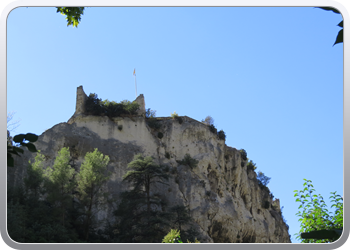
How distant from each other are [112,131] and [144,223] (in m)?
13.6

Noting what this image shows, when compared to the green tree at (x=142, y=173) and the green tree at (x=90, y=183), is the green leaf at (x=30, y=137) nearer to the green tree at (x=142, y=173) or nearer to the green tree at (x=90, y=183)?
the green tree at (x=90, y=183)

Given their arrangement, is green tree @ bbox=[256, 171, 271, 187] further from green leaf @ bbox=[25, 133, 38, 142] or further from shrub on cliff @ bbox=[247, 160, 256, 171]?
green leaf @ bbox=[25, 133, 38, 142]

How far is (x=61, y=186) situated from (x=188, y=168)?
13100 millimetres

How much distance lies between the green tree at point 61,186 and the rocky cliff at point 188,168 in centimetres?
385

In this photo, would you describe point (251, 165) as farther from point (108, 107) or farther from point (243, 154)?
point (108, 107)

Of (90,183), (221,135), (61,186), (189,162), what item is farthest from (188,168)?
(61,186)

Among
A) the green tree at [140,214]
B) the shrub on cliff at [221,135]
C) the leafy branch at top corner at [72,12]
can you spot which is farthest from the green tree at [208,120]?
the leafy branch at top corner at [72,12]

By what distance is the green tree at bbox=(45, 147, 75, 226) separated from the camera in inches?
975

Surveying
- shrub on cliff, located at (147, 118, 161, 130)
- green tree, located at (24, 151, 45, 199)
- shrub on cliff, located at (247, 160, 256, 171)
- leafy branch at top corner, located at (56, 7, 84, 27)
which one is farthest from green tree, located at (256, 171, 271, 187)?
leafy branch at top corner, located at (56, 7, 84, 27)

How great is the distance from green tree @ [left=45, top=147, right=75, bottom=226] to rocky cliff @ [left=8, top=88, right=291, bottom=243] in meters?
3.85

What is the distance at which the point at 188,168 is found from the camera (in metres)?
36.1

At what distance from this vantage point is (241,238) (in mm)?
34938
